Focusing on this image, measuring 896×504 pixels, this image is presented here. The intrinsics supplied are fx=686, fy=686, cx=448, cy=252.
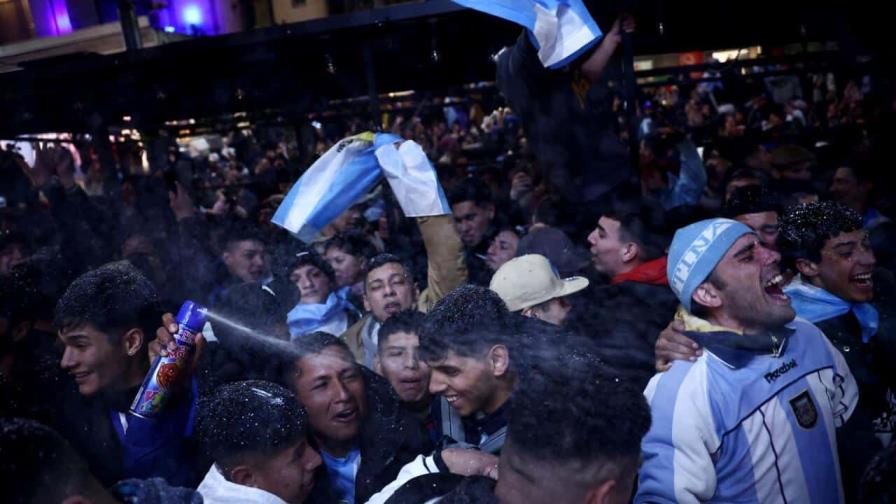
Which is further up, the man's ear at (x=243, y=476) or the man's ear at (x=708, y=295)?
the man's ear at (x=708, y=295)

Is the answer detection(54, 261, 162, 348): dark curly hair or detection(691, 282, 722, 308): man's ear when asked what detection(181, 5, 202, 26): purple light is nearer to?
detection(54, 261, 162, 348): dark curly hair

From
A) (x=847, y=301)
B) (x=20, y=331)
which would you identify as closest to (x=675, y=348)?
(x=847, y=301)

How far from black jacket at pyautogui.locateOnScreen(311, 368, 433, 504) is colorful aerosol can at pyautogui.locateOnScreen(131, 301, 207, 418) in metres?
0.58

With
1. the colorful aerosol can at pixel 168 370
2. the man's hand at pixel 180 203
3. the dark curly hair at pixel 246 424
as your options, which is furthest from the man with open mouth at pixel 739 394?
the man's hand at pixel 180 203

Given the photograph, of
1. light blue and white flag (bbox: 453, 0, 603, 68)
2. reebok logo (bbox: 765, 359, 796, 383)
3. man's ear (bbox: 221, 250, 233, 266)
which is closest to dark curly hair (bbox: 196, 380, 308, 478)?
reebok logo (bbox: 765, 359, 796, 383)

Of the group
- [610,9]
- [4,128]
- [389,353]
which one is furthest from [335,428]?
[4,128]

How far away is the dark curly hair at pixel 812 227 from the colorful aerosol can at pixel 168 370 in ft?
7.36

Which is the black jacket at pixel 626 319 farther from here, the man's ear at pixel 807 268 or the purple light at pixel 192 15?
the purple light at pixel 192 15

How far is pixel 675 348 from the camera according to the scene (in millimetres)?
2107

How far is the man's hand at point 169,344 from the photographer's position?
83.5 inches

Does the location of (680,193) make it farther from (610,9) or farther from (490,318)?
(490,318)

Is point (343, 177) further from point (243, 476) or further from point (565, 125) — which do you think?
point (243, 476)

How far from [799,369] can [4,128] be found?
6.64 meters

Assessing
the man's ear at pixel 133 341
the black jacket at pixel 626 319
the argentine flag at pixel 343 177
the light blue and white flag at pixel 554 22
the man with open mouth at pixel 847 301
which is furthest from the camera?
the argentine flag at pixel 343 177
